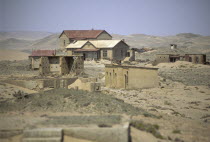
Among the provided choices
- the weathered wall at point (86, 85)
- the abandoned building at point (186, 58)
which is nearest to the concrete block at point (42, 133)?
the weathered wall at point (86, 85)

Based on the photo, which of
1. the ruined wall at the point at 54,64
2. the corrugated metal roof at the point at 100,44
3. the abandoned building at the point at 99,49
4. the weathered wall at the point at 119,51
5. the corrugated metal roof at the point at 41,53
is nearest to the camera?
the ruined wall at the point at 54,64

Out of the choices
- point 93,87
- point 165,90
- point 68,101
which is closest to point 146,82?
point 165,90

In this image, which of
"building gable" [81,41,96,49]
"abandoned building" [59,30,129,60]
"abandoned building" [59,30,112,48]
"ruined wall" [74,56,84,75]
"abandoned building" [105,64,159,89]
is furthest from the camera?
"abandoned building" [59,30,112,48]

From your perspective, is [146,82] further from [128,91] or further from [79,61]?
[79,61]

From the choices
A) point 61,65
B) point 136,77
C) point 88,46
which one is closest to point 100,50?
point 88,46

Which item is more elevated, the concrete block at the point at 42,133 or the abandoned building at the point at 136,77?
the abandoned building at the point at 136,77

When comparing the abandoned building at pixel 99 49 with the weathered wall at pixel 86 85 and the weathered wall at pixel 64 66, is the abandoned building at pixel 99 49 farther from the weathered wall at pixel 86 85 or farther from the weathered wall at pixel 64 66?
the weathered wall at pixel 86 85

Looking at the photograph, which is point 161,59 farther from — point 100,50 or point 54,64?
point 54,64

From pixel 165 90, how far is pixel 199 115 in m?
8.58

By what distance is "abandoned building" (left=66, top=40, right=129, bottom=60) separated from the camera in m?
54.8

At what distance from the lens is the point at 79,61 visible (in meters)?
34.7

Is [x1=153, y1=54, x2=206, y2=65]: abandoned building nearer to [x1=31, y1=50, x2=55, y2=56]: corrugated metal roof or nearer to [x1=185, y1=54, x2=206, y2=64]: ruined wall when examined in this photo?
[x1=185, y1=54, x2=206, y2=64]: ruined wall

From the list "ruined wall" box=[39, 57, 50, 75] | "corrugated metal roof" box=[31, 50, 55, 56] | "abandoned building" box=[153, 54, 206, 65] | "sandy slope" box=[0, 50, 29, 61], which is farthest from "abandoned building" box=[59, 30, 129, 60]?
"sandy slope" box=[0, 50, 29, 61]

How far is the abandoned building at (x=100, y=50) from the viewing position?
180 feet
